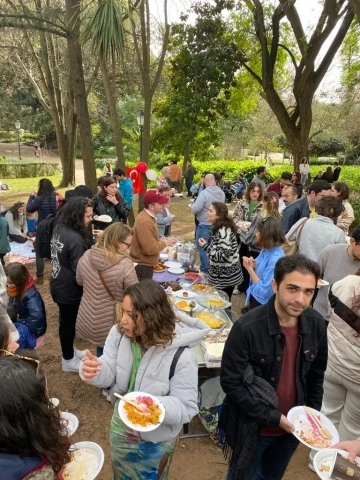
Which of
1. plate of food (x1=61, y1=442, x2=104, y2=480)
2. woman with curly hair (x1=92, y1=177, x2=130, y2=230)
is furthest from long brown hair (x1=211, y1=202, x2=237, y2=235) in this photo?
plate of food (x1=61, y1=442, x2=104, y2=480)

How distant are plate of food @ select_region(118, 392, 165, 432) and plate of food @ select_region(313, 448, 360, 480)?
2.80 feet

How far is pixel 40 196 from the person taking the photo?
5.76 m

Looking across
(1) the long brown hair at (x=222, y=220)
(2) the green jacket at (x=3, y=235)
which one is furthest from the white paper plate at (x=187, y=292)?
(2) the green jacket at (x=3, y=235)

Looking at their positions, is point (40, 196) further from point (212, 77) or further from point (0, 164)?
point (0, 164)

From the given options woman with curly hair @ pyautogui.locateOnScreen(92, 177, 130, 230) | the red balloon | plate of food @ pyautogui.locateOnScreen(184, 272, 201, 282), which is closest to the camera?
plate of food @ pyautogui.locateOnScreen(184, 272, 201, 282)

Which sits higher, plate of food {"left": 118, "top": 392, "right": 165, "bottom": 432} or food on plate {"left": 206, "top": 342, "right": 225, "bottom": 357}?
plate of food {"left": 118, "top": 392, "right": 165, "bottom": 432}

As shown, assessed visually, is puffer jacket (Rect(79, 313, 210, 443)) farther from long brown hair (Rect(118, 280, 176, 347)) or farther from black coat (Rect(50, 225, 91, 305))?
black coat (Rect(50, 225, 91, 305))

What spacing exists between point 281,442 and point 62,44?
17.7 metres

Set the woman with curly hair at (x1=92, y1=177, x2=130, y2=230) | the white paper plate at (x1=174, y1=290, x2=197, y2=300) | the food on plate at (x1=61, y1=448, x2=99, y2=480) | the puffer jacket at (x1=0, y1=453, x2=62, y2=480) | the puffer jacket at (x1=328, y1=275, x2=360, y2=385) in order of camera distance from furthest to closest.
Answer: the woman with curly hair at (x1=92, y1=177, x2=130, y2=230) → the white paper plate at (x1=174, y1=290, x2=197, y2=300) → the puffer jacket at (x1=328, y1=275, x2=360, y2=385) → the food on plate at (x1=61, y1=448, x2=99, y2=480) → the puffer jacket at (x1=0, y1=453, x2=62, y2=480)

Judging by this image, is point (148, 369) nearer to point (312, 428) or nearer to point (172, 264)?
point (312, 428)

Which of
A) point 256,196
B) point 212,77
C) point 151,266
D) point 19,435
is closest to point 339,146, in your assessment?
point 212,77

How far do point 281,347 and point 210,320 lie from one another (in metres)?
1.55

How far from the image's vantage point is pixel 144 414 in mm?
1747

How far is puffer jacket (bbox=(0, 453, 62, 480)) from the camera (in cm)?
119
